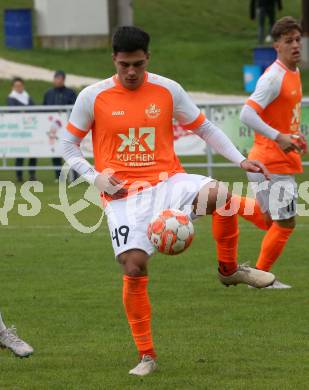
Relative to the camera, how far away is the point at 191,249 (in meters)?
13.5

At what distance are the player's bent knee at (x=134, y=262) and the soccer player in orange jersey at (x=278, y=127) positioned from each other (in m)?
2.65

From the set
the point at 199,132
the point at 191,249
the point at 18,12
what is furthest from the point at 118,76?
the point at 18,12

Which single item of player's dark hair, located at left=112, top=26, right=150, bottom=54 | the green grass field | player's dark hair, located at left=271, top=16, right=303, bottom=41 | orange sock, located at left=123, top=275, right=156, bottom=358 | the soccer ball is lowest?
the green grass field

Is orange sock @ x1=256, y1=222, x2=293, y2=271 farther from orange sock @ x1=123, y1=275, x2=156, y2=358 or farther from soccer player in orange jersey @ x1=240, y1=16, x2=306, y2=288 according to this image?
orange sock @ x1=123, y1=275, x2=156, y2=358

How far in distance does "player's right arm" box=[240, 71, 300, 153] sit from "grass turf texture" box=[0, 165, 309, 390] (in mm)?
1361

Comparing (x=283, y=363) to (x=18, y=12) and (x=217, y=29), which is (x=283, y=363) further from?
(x=217, y=29)

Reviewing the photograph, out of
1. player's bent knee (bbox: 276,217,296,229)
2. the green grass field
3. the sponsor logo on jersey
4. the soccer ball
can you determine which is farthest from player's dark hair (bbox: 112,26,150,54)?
player's bent knee (bbox: 276,217,296,229)

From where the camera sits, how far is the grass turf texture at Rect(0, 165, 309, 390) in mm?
7438

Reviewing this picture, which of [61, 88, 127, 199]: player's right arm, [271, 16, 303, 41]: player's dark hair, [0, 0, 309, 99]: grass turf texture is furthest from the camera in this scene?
[0, 0, 309, 99]: grass turf texture

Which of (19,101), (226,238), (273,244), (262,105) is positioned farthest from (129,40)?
(19,101)

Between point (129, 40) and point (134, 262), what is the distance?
1324 millimetres

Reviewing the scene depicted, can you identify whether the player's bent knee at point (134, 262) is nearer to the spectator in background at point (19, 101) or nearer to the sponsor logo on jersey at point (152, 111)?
the sponsor logo on jersey at point (152, 111)

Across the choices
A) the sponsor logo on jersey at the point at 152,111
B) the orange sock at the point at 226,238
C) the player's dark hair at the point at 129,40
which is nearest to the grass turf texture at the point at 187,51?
the orange sock at the point at 226,238

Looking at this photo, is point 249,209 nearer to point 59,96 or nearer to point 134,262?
point 134,262
